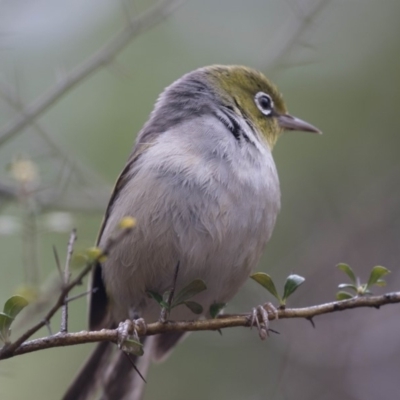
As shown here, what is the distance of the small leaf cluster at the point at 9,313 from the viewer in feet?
9.37

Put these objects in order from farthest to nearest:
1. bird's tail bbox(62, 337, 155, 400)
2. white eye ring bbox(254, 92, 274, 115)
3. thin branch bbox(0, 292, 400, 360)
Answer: white eye ring bbox(254, 92, 274, 115) < bird's tail bbox(62, 337, 155, 400) < thin branch bbox(0, 292, 400, 360)

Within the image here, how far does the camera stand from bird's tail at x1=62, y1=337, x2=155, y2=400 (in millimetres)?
4535

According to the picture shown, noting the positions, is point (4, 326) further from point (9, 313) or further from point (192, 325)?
point (192, 325)

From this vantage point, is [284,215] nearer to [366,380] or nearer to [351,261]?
[351,261]

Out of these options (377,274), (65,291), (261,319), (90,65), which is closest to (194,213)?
(261,319)

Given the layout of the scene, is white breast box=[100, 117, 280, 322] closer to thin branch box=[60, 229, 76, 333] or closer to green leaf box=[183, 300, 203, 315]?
green leaf box=[183, 300, 203, 315]

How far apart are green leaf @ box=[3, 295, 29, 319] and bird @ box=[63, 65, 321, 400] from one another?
2.89 feet

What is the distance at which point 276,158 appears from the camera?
8086 mm

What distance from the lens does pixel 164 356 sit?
496 cm

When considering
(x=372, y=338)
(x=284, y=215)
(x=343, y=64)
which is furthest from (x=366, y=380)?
(x=343, y=64)

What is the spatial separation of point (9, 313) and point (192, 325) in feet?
2.54

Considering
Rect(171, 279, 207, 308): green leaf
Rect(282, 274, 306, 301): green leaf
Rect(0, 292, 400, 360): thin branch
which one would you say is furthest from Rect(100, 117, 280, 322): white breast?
Rect(282, 274, 306, 301): green leaf

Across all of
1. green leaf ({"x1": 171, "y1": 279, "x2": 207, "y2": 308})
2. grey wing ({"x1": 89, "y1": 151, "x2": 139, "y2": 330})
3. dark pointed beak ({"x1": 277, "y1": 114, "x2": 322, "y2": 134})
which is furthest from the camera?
dark pointed beak ({"x1": 277, "y1": 114, "x2": 322, "y2": 134})

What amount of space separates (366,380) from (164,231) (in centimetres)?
304
